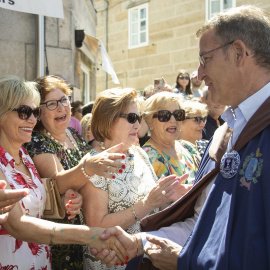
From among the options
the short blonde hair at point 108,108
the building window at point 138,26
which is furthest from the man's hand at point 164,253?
the building window at point 138,26

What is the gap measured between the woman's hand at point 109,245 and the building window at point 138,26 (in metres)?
11.4

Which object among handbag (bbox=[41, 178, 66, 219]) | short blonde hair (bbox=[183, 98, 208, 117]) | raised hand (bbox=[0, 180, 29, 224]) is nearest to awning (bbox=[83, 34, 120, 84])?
short blonde hair (bbox=[183, 98, 208, 117])

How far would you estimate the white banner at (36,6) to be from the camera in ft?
11.5

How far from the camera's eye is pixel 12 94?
2.46 m

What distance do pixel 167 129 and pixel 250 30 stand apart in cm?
184

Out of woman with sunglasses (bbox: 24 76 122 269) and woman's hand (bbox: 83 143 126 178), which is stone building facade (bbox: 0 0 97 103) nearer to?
woman with sunglasses (bbox: 24 76 122 269)

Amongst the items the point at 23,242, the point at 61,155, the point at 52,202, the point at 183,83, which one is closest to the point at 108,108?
the point at 61,155

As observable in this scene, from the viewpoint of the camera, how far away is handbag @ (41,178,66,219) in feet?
8.35

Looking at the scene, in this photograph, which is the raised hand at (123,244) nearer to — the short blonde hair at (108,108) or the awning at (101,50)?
the short blonde hair at (108,108)

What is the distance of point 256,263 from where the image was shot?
155 centimetres

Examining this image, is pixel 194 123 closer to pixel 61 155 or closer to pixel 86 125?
pixel 86 125

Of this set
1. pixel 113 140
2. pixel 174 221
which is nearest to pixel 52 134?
pixel 113 140

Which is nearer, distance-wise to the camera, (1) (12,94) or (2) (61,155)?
(1) (12,94)

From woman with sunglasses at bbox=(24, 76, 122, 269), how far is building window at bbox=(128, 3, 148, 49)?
10.4m
